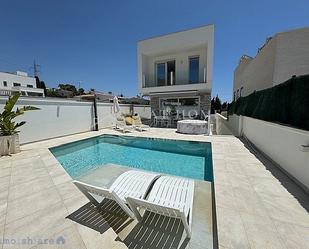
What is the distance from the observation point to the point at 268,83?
13906 millimetres

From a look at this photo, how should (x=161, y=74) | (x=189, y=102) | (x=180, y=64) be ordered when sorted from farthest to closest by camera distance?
(x=189, y=102), (x=161, y=74), (x=180, y=64)

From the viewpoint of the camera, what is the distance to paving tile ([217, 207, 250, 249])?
115 inches

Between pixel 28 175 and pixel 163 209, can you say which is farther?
pixel 28 175

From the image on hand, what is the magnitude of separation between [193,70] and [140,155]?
13098mm

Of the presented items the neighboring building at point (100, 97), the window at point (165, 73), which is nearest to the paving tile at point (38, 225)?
the neighboring building at point (100, 97)

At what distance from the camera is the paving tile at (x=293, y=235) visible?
2.87 m

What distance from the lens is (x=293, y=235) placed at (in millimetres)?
3062

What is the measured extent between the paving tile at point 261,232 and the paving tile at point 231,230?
10 centimetres

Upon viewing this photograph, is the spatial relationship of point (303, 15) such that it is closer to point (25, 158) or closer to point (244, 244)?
point (244, 244)

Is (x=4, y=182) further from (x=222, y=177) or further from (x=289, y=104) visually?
(x=289, y=104)

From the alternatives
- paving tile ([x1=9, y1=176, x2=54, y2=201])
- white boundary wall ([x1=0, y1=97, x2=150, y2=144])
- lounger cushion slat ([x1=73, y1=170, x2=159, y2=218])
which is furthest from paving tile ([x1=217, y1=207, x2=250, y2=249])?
white boundary wall ([x1=0, y1=97, x2=150, y2=144])

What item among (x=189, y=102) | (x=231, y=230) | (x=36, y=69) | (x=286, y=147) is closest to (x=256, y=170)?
(x=286, y=147)

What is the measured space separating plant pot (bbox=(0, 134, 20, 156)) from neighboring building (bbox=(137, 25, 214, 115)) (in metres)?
13.6

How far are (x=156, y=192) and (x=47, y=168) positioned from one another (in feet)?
16.8
